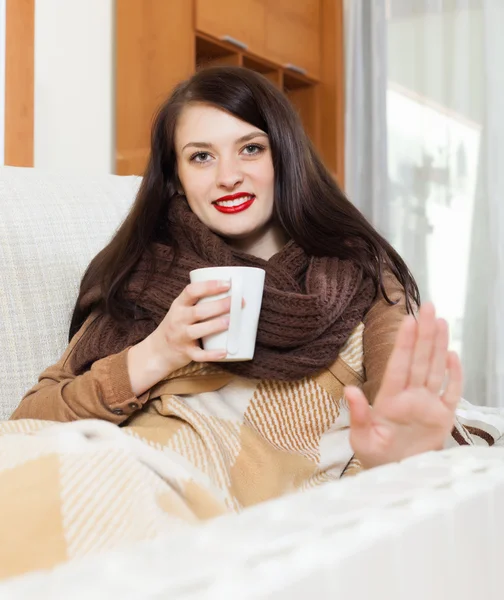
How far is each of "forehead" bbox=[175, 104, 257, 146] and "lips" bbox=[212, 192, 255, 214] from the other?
3.3 inches

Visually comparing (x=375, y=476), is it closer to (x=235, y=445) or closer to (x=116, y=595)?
(x=116, y=595)

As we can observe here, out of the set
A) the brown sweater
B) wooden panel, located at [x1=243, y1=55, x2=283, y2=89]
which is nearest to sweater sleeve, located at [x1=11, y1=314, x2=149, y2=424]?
the brown sweater

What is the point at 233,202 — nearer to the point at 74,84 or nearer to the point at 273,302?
the point at 273,302

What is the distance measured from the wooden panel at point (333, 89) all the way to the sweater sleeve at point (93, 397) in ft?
8.46

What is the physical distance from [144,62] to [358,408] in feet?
7.64

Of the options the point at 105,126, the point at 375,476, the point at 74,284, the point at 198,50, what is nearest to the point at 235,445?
the point at 74,284

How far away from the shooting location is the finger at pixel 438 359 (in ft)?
1.82

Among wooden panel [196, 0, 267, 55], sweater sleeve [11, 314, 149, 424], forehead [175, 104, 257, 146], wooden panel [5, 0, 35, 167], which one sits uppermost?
wooden panel [196, 0, 267, 55]

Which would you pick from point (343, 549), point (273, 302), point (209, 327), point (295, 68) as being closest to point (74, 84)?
point (295, 68)

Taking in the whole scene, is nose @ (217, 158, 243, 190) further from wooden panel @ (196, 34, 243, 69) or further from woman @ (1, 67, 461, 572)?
wooden panel @ (196, 34, 243, 69)

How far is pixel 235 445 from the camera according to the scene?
0.94 meters

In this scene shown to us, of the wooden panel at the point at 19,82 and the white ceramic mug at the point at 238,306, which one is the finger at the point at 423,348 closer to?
the white ceramic mug at the point at 238,306

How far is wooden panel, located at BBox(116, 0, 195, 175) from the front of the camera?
2.60 meters

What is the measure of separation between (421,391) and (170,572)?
34 cm
